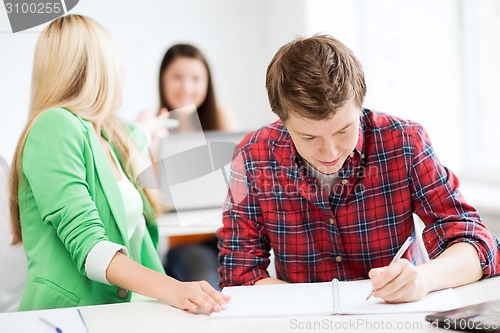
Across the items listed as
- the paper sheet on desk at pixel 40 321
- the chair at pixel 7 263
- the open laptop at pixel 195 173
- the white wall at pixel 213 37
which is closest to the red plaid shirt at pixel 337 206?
the paper sheet on desk at pixel 40 321

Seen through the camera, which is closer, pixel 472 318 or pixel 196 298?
pixel 472 318

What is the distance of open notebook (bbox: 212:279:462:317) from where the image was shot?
105cm

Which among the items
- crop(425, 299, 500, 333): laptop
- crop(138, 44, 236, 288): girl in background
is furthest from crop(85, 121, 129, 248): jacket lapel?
crop(138, 44, 236, 288): girl in background

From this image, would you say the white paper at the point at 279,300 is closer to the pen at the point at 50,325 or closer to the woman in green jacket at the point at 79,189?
the woman in green jacket at the point at 79,189

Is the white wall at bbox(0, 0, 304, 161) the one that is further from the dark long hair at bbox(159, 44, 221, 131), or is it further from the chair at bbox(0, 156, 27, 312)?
the chair at bbox(0, 156, 27, 312)

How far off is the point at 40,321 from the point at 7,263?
73 centimetres

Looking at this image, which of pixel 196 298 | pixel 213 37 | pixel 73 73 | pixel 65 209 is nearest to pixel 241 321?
pixel 196 298

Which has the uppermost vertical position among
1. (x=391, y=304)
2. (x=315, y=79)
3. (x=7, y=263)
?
(x=315, y=79)

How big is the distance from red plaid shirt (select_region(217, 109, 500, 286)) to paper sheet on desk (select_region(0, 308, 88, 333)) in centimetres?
34

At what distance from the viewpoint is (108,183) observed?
145cm

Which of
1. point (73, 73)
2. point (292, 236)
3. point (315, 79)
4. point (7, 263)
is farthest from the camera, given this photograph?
point (7, 263)

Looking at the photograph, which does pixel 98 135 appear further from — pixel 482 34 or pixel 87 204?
pixel 482 34

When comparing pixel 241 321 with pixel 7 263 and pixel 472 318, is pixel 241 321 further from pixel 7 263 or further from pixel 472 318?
pixel 7 263

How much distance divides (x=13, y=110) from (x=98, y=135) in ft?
2.70
